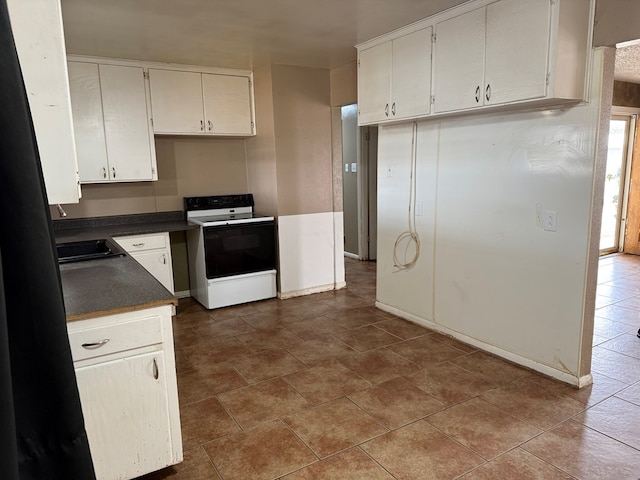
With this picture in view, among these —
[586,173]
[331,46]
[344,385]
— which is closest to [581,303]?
[586,173]

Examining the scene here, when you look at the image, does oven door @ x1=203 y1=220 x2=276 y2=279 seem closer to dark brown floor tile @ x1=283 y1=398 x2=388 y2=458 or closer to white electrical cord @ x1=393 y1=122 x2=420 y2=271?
white electrical cord @ x1=393 y1=122 x2=420 y2=271

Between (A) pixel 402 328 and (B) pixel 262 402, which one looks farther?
(A) pixel 402 328

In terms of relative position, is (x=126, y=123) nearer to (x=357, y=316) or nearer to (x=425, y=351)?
(x=357, y=316)

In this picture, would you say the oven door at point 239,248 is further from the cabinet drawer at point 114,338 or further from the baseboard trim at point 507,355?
the cabinet drawer at point 114,338

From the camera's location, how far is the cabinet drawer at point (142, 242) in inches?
156

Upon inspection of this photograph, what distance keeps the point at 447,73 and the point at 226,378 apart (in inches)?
100

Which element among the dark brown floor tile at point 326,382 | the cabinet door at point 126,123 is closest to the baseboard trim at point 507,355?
the dark brown floor tile at point 326,382

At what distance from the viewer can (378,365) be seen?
10.3 feet

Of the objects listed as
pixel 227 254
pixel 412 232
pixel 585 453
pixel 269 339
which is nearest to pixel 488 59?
pixel 412 232

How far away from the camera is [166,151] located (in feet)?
15.1

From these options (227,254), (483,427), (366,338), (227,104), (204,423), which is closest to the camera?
(483,427)

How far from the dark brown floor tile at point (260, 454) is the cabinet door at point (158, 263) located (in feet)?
6.95

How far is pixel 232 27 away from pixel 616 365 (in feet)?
11.7

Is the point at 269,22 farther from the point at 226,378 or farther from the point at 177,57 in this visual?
the point at 226,378
